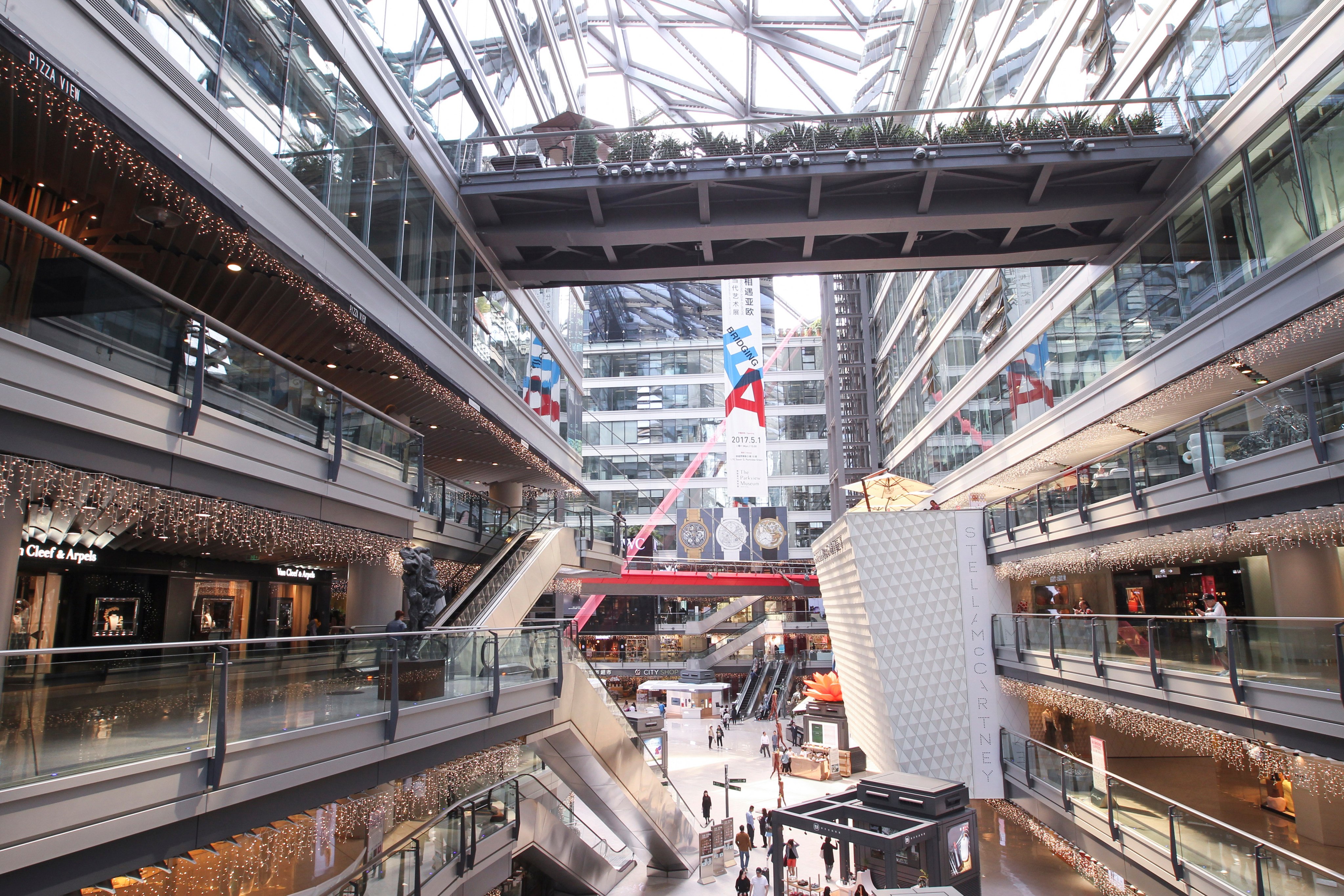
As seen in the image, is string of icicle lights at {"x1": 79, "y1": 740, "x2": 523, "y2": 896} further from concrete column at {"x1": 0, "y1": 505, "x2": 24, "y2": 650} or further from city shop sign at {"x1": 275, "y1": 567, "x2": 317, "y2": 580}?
city shop sign at {"x1": 275, "y1": 567, "x2": 317, "y2": 580}

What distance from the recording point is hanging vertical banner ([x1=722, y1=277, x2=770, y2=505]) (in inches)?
1537

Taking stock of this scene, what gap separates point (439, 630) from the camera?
898cm

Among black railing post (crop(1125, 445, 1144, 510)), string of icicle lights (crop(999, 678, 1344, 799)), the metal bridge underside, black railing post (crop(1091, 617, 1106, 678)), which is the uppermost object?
the metal bridge underside

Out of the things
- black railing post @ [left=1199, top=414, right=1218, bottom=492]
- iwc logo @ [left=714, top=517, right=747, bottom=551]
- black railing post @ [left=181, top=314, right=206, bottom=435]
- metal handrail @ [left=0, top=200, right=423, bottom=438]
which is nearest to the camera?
metal handrail @ [left=0, top=200, right=423, bottom=438]

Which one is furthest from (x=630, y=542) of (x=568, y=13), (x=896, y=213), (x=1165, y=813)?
(x=1165, y=813)

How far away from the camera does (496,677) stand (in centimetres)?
1030

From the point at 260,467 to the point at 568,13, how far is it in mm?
27786

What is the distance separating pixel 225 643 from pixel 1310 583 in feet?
54.8

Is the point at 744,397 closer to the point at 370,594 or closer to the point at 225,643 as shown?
the point at 370,594

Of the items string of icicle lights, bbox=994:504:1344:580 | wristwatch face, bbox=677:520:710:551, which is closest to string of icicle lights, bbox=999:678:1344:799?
string of icicle lights, bbox=994:504:1344:580

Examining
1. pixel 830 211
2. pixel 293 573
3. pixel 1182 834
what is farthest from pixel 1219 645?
pixel 293 573

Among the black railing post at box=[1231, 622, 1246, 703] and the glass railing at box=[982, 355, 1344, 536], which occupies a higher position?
the glass railing at box=[982, 355, 1344, 536]

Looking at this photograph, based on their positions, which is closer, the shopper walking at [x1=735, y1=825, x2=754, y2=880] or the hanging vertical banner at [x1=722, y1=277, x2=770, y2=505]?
the shopper walking at [x1=735, y1=825, x2=754, y2=880]

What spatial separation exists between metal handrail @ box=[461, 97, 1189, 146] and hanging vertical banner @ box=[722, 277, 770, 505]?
20.9 meters
